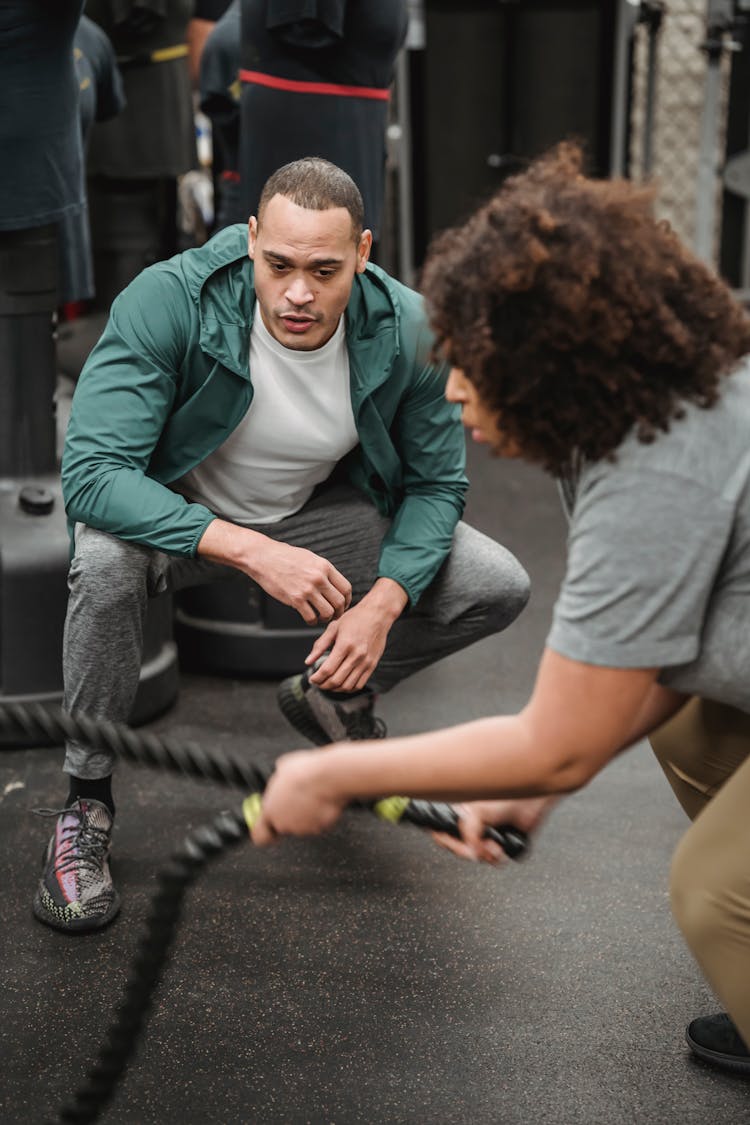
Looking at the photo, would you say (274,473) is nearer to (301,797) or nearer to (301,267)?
(301,267)

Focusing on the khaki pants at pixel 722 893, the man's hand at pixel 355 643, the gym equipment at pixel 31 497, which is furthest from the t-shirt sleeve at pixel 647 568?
the gym equipment at pixel 31 497

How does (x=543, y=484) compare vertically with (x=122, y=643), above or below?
below

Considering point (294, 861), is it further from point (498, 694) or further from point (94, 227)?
point (94, 227)

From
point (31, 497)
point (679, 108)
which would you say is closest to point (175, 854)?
point (31, 497)

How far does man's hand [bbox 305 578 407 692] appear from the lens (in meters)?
1.86

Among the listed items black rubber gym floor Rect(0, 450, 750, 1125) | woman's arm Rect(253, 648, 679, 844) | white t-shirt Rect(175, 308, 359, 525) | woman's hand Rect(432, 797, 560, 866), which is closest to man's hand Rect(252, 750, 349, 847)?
woman's arm Rect(253, 648, 679, 844)

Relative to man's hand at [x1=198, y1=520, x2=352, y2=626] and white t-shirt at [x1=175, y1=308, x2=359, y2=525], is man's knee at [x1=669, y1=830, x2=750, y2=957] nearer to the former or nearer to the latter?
man's hand at [x1=198, y1=520, x2=352, y2=626]

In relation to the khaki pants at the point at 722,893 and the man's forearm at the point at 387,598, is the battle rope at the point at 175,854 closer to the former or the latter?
the khaki pants at the point at 722,893

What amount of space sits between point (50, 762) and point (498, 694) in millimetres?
834

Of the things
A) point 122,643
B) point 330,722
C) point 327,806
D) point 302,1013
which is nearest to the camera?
point 327,806

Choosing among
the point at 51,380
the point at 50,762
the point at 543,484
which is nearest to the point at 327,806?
the point at 50,762

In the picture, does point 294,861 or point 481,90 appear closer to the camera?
point 294,861

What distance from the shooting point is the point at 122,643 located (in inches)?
72.8

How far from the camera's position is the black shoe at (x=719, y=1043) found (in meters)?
1.56
